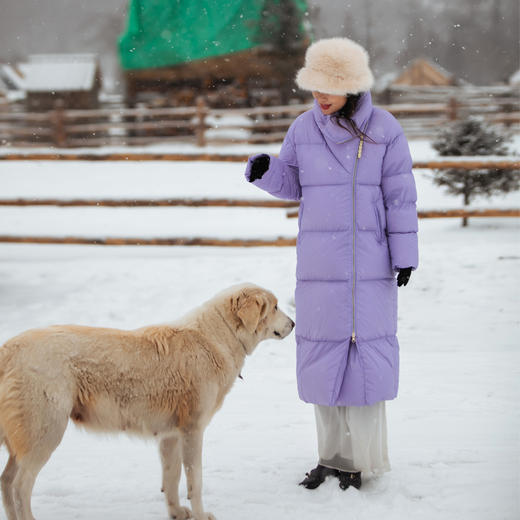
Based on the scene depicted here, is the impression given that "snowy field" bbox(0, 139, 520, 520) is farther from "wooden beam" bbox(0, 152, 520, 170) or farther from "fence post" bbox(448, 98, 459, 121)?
"fence post" bbox(448, 98, 459, 121)

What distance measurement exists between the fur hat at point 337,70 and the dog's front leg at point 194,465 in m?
1.60

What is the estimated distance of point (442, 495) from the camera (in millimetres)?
2973

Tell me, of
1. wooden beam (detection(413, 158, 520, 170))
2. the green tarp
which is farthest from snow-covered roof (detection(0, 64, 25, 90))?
wooden beam (detection(413, 158, 520, 170))

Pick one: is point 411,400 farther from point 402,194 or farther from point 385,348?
point 402,194

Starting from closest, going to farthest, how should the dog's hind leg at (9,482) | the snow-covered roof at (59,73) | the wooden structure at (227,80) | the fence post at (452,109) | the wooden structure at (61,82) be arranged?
the dog's hind leg at (9,482), the fence post at (452,109), the wooden structure at (227,80), the snow-covered roof at (59,73), the wooden structure at (61,82)

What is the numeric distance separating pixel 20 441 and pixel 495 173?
6.92 m

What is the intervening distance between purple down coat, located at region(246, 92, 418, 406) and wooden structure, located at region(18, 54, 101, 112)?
814 inches

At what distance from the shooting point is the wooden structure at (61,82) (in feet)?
73.0

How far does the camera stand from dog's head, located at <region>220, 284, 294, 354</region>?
2846 millimetres

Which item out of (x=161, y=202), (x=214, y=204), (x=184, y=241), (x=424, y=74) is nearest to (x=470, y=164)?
(x=214, y=204)

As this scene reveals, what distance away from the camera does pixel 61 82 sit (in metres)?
22.4

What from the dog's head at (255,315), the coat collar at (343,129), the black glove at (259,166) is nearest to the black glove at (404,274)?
the dog's head at (255,315)

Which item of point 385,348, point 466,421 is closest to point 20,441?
point 385,348

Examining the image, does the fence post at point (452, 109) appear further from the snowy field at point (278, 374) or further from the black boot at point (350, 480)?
the black boot at point (350, 480)
